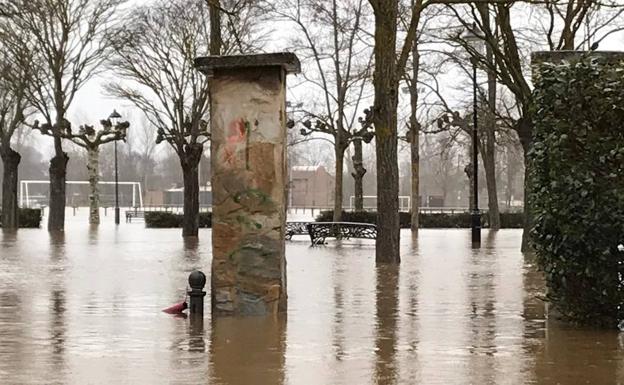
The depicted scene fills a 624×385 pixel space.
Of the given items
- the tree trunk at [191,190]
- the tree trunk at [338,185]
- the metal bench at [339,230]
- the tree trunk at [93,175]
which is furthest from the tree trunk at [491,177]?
the tree trunk at [93,175]

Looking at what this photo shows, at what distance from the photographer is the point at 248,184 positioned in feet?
35.4

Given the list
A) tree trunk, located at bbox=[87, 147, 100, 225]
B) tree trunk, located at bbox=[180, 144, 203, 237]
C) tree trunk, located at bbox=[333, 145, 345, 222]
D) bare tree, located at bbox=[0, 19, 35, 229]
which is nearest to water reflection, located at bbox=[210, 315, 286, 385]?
tree trunk, located at bbox=[180, 144, 203, 237]

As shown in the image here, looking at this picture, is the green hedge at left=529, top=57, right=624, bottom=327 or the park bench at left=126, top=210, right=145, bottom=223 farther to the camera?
the park bench at left=126, top=210, right=145, bottom=223

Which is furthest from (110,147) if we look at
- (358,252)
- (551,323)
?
(551,323)

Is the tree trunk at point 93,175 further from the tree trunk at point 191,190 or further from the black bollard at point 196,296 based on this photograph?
the black bollard at point 196,296

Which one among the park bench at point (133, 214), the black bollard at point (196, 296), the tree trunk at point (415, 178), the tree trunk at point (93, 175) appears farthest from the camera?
the park bench at point (133, 214)

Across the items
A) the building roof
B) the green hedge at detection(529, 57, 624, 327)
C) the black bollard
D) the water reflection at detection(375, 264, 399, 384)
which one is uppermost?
the building roof

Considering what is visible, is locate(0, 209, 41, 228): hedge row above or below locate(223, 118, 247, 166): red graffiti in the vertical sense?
below

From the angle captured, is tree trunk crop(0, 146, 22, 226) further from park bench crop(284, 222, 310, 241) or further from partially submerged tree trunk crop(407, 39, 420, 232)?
partially submerged tree trunk crop(407, 39, 420, 232)

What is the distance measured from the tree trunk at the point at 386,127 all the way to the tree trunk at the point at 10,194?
2261cm

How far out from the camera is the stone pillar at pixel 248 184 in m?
10.8

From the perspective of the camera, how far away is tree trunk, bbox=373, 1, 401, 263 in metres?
19.2

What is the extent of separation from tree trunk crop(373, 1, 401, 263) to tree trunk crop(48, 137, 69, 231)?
19689 millimetres

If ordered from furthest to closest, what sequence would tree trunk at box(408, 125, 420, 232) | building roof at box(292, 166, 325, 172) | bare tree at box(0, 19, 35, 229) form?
1. building roof at box(292, 166, 325, 172)
2. tree trunk at box(408, 125, 420, 232)
3. bare tree at box(0, 19, 35, 229)
